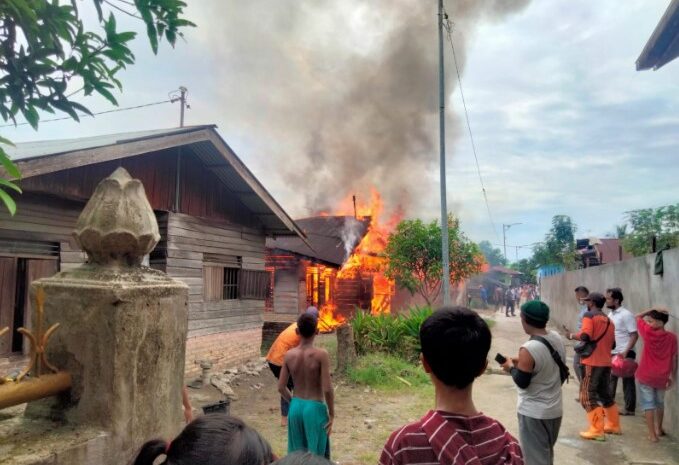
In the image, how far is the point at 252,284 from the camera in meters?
11.7

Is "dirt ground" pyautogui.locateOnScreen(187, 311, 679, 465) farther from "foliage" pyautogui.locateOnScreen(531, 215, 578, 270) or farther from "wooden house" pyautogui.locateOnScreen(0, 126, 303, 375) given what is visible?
"foliage" pyautogui.locateOnScreen(531, 215, 578, 270)

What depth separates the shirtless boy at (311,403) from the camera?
4.18 meters

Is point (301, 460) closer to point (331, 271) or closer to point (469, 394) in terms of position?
point (469, 394)

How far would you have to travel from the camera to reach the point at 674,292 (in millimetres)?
6004

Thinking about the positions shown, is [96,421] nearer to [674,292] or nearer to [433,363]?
[433,363]

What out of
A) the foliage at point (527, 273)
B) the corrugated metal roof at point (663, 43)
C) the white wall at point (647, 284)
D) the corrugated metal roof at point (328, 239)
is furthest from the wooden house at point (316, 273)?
the foliage at point (527, 273)

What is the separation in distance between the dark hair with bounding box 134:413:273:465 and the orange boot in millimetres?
6147

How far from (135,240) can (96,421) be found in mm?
833

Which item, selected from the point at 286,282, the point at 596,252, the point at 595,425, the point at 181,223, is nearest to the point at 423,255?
the point at 286,282

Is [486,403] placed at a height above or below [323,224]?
below

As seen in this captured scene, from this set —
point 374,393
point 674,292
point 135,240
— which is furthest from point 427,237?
point 135,240

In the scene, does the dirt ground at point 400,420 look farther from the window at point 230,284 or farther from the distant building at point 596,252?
the distant building at point 596,252

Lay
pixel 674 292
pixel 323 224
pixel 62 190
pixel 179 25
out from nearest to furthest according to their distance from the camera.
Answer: pixel 179 25, pixel 674 292, pixel 62 190, pixel 323 224

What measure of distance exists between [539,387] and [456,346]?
2.57 m
